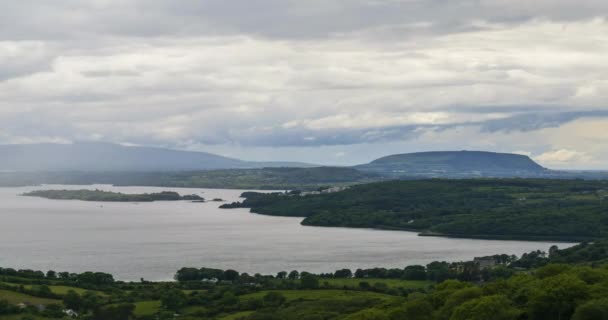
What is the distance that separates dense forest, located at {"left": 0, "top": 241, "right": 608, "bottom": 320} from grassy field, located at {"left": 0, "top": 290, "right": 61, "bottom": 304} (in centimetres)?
5

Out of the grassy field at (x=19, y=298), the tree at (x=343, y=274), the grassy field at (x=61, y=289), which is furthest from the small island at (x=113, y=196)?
the grassy field at (x=19, y=298)

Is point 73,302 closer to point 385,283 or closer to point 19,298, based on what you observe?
point 19,298

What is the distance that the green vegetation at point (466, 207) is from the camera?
299 ft

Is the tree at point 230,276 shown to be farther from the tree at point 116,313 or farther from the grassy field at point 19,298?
the tree at point 116,313

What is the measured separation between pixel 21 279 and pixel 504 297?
3350cm

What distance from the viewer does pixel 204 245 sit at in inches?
3031

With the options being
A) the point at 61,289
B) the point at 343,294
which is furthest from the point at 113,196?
the point at 343,294

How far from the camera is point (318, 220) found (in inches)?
4188

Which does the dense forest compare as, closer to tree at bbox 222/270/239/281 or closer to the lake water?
tree at bbox 222/270/239/281

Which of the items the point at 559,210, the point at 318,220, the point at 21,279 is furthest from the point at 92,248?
the point at 559,210

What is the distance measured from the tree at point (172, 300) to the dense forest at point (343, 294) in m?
0.05

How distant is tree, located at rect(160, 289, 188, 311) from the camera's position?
131ft

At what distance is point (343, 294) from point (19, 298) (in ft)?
53.2

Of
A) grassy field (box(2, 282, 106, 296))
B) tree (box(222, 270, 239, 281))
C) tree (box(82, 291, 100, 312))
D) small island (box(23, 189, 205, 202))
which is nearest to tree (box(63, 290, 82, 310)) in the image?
tree (box(82, 291, 100, 312))
